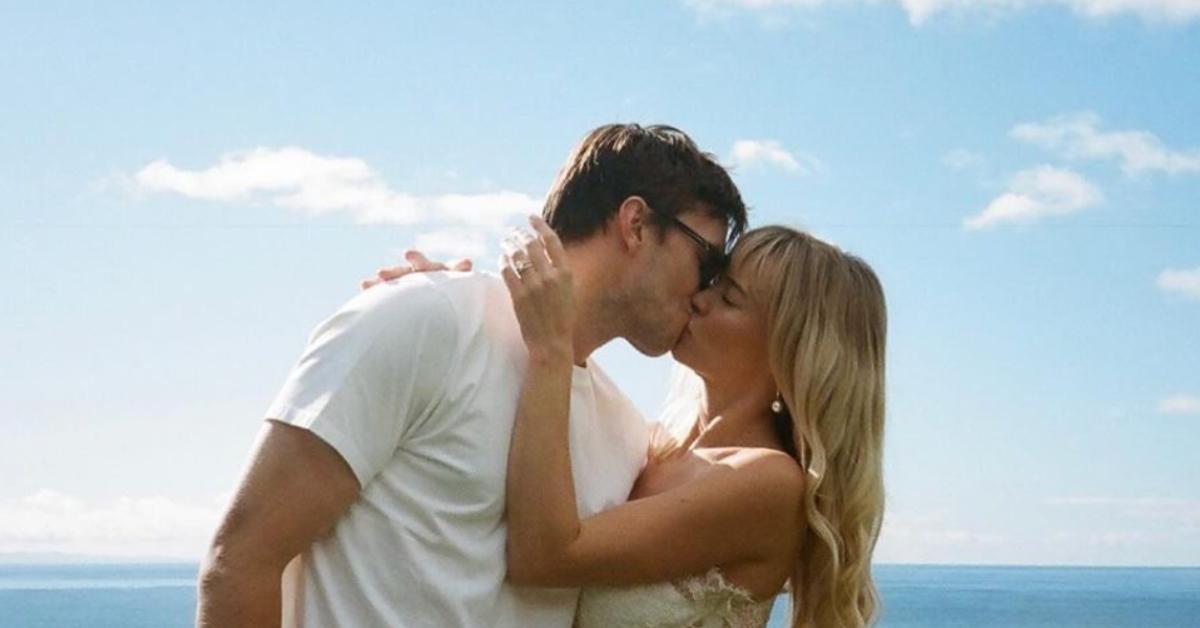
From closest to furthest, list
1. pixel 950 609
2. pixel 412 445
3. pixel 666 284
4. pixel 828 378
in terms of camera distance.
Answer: pixel 412 445
pixel 666 284
pixel 828 378
pixel 950 609

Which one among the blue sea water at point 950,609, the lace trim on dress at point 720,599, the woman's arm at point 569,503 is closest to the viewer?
the woman's arm at point 569,503

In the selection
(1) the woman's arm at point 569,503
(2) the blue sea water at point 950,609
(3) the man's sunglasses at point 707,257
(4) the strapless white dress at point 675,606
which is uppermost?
(3) the man's sunglasses at point 707,257

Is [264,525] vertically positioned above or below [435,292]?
below

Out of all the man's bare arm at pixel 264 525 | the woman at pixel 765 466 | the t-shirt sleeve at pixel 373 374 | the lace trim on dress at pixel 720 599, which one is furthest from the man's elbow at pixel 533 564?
the lace trim on dress at pixel 720 599

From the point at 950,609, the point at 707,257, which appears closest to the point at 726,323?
the point at 707,257

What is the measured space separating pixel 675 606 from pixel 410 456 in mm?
Result: 1128

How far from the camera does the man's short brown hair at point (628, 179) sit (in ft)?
14.5

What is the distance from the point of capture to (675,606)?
466cm

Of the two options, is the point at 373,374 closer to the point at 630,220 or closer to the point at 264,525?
the point at 264,525

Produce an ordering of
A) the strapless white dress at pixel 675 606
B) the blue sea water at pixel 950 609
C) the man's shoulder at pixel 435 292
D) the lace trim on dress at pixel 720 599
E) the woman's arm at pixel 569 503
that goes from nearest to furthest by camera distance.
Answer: the man's shoulder at pixel 435 292 → the woman's arm at pixel 569 503 → the strapless white dress at pixel 675 606 → the lace trim on dress at pixel 720 599 → the blue sea water at pixel 950 609

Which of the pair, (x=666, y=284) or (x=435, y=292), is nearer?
(x=435, y=292)

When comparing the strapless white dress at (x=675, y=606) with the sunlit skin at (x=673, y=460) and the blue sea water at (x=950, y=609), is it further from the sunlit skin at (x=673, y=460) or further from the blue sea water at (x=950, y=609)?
the blue sea water at (x=950, y=609)

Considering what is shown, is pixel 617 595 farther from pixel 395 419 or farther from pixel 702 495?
pixel 395 419

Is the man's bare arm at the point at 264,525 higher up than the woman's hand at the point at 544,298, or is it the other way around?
the woman's hand at the point at 544,298
